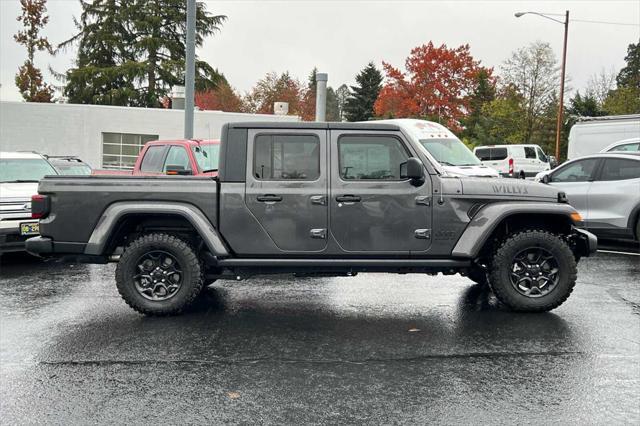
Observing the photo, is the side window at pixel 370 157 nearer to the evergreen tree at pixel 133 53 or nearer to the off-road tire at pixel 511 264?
the off-road tire at pixel 511 264

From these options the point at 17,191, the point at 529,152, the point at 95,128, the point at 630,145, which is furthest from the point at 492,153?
the point at 17,191

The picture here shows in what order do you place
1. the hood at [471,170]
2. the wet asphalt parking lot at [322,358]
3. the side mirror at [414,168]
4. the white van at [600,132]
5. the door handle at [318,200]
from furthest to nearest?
the white van at [600,132]
the hood at [471,170]
the door handle at [318,200]
the side mirror at [414,168]
the wet asphalt parking lot at [322,358]

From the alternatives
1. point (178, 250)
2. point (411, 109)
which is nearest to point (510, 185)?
point (178, 250)

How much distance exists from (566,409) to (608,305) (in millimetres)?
3381

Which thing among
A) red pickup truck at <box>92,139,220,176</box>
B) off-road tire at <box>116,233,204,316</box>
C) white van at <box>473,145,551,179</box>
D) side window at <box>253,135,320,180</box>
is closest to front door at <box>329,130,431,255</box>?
side window at <box>253,135,320,180</box>

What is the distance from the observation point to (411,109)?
53.7 m

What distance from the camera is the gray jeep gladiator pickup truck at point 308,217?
6348 millimetres

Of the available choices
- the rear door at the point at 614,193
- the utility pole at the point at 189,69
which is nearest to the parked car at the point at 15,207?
the utility pole at the point at 189,69

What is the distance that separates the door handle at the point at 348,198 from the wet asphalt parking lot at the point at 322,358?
1.21m

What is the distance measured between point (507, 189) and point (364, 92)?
68346mm

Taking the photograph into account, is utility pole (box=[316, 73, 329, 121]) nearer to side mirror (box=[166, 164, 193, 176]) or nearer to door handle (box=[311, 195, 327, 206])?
side mirror (box=[166, 164, 193, 176])

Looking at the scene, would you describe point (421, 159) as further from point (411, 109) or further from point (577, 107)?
point (411, 109)

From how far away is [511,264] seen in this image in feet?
21.3

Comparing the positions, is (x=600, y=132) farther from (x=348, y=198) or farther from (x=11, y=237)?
Result: (x=11, y=237)
